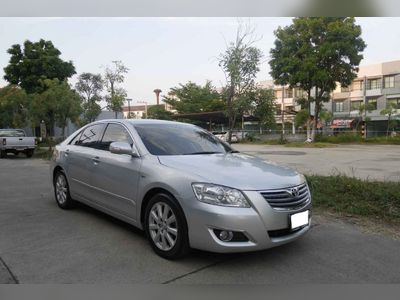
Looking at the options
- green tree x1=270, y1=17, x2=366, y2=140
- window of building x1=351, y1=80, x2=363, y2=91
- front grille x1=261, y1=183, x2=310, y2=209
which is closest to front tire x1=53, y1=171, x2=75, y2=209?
front grille x1=261, y1=183, x2=310, y2=209

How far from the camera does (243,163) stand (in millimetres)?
4488

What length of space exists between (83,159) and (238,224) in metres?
2.92

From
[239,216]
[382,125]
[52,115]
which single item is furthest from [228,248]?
[382,125]

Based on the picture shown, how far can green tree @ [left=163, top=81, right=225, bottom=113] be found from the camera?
5106cm

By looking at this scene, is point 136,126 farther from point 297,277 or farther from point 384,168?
point 384,168

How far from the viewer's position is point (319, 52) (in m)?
29.8

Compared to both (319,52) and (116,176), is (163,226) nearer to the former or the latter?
(116,176)

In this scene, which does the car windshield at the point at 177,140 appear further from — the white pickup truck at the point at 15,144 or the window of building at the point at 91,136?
the white pickup truck at the point at 15,144

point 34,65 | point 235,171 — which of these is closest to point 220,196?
point 235,171

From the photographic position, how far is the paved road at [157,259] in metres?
3.63

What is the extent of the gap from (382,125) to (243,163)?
1585 inches

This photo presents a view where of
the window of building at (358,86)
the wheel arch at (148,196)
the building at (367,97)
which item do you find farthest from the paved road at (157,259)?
the window of building at (358,86)

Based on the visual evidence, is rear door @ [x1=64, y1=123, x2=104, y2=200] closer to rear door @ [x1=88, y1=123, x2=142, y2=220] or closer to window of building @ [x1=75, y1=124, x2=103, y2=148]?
window of building @ [x1=75, y1=124, x2=103, y2=148]

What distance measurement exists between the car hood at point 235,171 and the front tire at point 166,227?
1.30 ft
